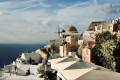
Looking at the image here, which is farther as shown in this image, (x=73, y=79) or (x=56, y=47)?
(x=56, y=47)

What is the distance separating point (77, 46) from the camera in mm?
40469

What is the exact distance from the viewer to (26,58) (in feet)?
165

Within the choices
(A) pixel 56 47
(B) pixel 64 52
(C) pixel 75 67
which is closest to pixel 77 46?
(B) pixel 64 52

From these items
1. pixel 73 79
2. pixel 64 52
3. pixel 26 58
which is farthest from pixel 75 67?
pixel 26 58

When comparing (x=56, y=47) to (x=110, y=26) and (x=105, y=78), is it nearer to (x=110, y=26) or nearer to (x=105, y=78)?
(x=110, y=26)

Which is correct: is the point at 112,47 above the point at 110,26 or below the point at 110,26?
below

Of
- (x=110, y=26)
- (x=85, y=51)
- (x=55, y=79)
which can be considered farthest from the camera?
(x=110, y=26)

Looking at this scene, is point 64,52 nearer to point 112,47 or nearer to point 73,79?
point 112,47

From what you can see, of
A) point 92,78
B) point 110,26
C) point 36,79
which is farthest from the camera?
point 110,26

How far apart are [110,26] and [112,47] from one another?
65.3 feet

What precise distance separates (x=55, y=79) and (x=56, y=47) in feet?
113

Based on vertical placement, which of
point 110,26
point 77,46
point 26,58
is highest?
point 110,26

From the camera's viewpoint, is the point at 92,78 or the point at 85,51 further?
the point at 85,51

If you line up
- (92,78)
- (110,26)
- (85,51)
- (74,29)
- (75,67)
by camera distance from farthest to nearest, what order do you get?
(74,29) < (110,26) < (85,51) < (75,67) < (92,78)
